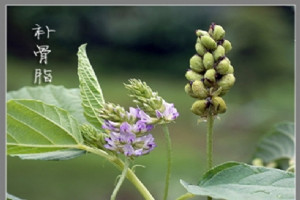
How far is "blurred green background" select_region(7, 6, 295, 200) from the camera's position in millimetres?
3225

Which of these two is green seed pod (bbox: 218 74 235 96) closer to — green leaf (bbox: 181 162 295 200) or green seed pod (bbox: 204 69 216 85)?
green seed pod (bbox: 204 69 216 85)

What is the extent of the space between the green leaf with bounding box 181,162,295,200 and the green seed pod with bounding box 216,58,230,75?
0.15m

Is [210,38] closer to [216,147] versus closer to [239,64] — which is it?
[239,64]

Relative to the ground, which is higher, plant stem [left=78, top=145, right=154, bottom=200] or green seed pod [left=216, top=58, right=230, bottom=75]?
green seed pod [left=216, top=58, right=230, bottom=75]

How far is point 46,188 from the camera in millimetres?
3938

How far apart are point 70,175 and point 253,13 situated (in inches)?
63.3

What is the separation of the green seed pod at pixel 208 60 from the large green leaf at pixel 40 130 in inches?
10.6

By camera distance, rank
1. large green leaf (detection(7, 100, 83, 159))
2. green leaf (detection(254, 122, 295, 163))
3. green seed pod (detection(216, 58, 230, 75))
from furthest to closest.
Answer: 1. green leaf (detection(254, 122, 295, 163))
2. large green leaf (detection(7, 100, 83, 159))
3. green seed pod (detection(216, 58, 230, 75))

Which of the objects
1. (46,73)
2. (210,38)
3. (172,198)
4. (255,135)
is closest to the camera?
(210,38)

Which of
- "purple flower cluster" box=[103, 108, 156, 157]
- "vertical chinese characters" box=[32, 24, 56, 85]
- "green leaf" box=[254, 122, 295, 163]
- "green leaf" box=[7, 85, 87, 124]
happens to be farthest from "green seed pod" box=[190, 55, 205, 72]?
"green leaf" box=[254, 122, 295, 163]

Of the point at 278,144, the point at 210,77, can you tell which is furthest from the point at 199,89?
the point at 278,144

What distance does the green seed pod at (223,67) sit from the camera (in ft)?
3.28

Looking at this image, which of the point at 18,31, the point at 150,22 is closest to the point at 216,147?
the point at 150,22

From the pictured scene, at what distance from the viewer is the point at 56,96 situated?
4.49 feet
